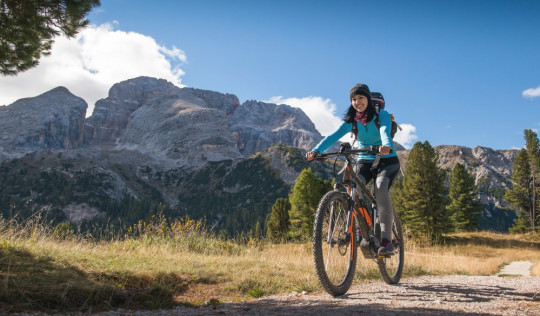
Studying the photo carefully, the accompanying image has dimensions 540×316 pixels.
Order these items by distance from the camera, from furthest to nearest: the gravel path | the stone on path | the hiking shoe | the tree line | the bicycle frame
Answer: the tree line < the stone on path < the hiking shoe < the bicycle frame < the gravel path

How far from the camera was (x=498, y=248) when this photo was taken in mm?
33469

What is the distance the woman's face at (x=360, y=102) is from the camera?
17.6ft

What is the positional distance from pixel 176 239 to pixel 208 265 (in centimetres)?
338

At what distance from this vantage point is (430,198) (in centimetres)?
3953

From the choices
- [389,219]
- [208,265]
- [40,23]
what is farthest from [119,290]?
[40,23]

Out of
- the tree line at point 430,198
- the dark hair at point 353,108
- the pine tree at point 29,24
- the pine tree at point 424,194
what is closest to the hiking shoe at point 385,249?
the dark hair at point 353,108

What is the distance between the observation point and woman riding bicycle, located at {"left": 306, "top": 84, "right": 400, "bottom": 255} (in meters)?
5.21

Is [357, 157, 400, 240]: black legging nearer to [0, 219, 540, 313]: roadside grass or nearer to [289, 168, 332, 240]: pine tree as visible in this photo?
[0, 219, 540, 313]: roadside grass

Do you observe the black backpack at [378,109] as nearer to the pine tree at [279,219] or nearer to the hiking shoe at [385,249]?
the hiking shoe at [385,249]

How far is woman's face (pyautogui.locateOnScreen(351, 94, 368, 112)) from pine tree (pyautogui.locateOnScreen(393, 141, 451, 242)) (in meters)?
36.6

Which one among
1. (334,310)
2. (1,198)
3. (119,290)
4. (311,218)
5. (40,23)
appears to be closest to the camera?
(334,310)

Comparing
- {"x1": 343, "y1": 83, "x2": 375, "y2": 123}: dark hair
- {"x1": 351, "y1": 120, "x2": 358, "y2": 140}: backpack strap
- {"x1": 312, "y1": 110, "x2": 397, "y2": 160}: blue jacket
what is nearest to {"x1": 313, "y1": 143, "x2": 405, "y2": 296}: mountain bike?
{"x1": 312, "y1": 110, "x2": 397, "y2": 160}: blue jacket

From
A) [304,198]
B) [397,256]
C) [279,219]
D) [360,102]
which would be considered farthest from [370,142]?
[279,219]

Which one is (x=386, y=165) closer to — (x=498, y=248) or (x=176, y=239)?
(x=176, y=239)
